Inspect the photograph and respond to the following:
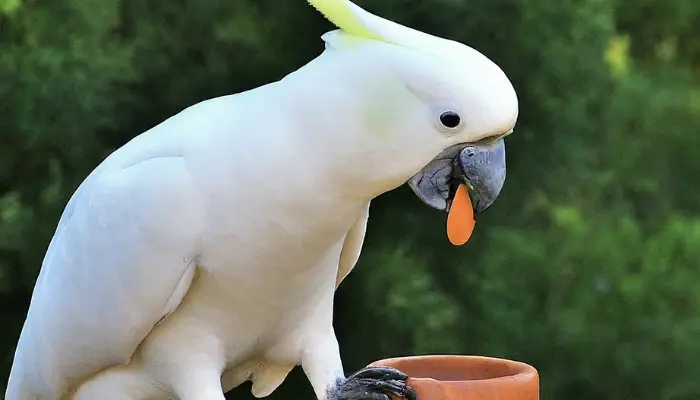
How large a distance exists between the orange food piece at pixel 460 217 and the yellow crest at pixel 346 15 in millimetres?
223

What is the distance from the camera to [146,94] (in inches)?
99.0

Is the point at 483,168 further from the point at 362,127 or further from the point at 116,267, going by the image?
the point at 116,267

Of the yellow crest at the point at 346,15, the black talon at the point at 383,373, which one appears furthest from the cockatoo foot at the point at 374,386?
the yellow crest at the point at 346,15

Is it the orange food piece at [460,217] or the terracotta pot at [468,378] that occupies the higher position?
the orange food piece at [460,217]

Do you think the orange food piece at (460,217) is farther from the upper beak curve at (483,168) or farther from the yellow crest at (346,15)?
the yellow crest at (346,15)

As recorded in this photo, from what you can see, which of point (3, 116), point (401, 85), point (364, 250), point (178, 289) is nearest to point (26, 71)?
point (3, 116)

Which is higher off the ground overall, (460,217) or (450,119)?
(450,119)

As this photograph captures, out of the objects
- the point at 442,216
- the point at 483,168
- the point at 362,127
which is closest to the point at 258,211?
the point at 362,127

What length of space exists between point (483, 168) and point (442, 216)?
1347 millimetres

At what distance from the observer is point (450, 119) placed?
117 cm

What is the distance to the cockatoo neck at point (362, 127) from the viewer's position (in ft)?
3.89

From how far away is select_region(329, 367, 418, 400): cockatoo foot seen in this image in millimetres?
1285

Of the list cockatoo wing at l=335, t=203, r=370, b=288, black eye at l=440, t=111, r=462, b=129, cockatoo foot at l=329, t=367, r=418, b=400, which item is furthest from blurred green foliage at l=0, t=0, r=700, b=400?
black eye at l=440, t=111, r=462, b=129

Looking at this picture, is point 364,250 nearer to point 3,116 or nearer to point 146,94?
point 146,94
